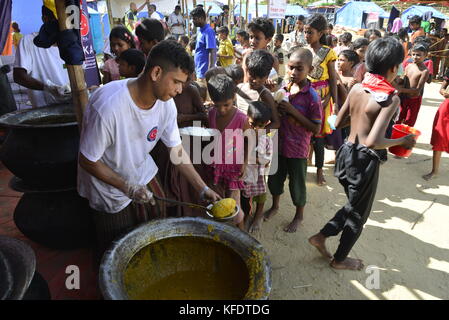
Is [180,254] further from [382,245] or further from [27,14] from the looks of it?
[27,14]

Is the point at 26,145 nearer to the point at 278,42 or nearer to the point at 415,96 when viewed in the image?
the point at 415,96

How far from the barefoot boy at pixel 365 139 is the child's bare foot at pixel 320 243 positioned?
0.06ft

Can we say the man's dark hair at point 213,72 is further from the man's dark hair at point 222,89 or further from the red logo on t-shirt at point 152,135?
the red logo on t-shirt at point 152,135

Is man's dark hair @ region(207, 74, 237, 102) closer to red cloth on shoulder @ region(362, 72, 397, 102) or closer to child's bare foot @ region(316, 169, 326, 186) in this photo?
red cloth on shoulder @ region(362, 72, 397, 102)

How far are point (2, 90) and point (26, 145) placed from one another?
311 cm

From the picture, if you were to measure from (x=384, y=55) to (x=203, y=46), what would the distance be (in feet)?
14.9

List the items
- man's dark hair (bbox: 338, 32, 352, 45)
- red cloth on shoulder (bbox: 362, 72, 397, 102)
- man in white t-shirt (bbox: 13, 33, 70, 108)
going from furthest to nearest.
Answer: man's dark hair (bbox: 338, 32, 352, 45), man in white t-shirt (bbox: 13, 33, 70, 108), red cloth on shoulder (bbox: 362, 72, 397, 102)

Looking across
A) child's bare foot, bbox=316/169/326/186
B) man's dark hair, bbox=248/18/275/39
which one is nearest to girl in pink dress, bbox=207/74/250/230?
man's dark hair, bbox=248/18/275/39

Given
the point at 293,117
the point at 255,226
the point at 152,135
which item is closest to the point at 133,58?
the point at 152,135

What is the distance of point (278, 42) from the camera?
321 inches

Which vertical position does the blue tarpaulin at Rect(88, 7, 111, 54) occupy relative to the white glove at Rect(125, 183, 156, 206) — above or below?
above

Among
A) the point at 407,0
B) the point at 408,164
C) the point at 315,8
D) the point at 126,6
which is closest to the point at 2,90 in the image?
the point at 408,164

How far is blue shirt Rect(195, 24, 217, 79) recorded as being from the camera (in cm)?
584

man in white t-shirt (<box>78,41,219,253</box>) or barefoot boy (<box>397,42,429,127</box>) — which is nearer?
man in white t-shirt (<box>78,41,219,253</box>)
